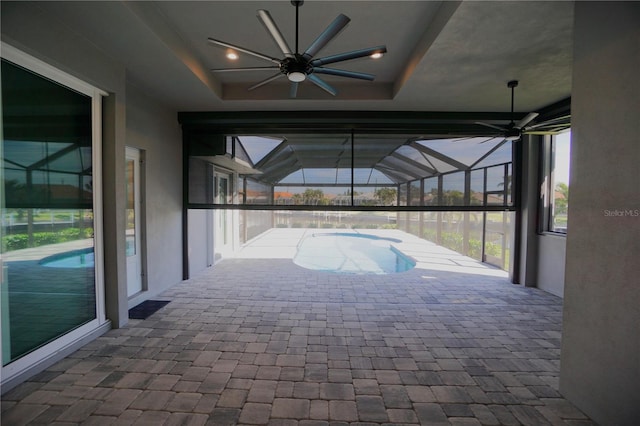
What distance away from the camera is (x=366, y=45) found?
3043mm

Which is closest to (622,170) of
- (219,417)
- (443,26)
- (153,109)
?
(443,26)

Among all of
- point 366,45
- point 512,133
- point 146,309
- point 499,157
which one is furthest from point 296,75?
point 499,157

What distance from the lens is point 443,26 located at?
2400 mm

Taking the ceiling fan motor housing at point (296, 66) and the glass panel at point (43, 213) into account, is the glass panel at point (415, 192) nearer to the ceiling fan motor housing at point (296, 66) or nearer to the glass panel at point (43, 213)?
the ceiling fan motor housing at point (296, 66)

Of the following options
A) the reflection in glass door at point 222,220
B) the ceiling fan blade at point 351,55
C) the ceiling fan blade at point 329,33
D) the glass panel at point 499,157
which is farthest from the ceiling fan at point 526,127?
the reflection in glass door at point 222,220

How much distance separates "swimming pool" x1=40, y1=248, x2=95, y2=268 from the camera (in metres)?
2.39

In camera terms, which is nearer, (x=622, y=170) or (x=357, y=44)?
(x=622, y=170)

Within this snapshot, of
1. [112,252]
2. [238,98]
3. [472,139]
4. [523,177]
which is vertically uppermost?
[238,98]

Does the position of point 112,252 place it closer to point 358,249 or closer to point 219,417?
point 219,417

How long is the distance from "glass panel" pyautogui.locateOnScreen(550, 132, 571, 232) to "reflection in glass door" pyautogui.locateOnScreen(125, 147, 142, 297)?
6.40 m

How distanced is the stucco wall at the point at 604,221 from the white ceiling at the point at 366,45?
0.75 metres

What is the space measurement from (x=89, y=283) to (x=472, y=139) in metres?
5.75

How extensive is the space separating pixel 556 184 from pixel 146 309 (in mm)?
6478

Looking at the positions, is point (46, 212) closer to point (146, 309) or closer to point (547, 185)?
point (146, 309)
